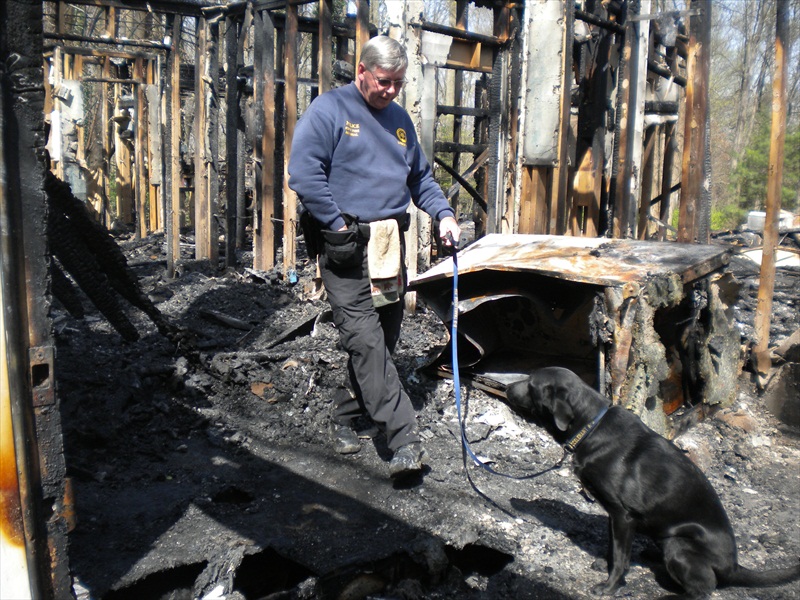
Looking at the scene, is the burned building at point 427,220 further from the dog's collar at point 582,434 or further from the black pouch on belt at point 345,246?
the black pouch on belt at point 345,246

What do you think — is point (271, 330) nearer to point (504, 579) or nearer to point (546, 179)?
point (546, 179)

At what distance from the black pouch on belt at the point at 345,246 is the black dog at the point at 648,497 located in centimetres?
132

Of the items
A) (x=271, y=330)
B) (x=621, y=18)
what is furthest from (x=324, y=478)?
(x=621, y=18)

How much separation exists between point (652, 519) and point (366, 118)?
8.11 feet

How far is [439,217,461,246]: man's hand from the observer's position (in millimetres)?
4039

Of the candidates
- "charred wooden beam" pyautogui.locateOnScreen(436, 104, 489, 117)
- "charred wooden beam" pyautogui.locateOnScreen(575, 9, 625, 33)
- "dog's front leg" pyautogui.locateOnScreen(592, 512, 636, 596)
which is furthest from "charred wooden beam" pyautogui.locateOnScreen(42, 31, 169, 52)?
"dog's front leg" pyautogui.locateOnScreen(592, 512, 636, 596)

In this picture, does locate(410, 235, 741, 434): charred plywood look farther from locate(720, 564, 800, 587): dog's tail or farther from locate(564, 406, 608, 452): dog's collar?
locate(720, 564, 800, 587): dog's tail

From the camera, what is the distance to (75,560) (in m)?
2.99

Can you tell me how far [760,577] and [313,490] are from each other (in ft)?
7.07

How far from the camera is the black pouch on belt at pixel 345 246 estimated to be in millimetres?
3801

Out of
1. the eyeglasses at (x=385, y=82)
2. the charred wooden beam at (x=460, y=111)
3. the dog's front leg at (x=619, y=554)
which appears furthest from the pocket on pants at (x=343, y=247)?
the charred wooden beam at (x=460, y=111)

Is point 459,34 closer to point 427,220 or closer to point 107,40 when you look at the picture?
point 427,220

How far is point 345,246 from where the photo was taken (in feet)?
12.5

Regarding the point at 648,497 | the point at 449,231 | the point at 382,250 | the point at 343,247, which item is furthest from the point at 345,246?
the point at 648,497
